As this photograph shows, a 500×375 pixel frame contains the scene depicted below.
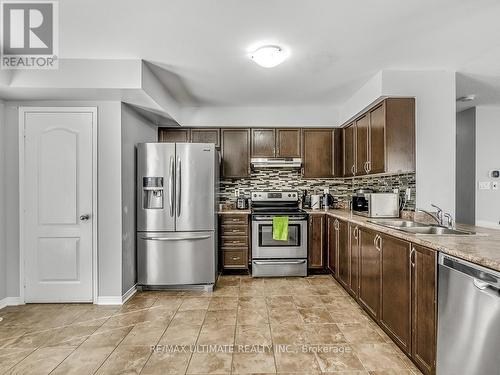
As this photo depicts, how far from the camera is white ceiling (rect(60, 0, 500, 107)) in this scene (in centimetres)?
192

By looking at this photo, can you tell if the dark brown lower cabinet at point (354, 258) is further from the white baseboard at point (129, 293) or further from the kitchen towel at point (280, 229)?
the white baseboard at point (129, 293)

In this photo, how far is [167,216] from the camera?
340 cm

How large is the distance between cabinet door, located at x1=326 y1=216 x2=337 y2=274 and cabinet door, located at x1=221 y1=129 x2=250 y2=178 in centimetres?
143

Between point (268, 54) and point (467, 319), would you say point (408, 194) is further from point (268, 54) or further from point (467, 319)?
point (268, 54)

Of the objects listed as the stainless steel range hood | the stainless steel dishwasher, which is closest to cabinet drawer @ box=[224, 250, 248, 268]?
the stainless steel range hood

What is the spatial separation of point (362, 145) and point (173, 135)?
2.74 metres

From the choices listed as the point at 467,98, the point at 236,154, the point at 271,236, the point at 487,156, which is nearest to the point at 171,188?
the point at 236,154

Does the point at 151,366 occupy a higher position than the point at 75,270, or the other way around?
the point at 75,270

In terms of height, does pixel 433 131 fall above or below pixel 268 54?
below

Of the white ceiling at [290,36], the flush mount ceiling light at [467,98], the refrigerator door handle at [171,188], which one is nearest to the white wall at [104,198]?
the refrigerator door handle at [171,188]

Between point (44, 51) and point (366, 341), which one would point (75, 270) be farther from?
point (366, 341)

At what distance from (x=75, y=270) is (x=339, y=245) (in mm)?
3047

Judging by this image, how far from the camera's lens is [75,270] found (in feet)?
10.0

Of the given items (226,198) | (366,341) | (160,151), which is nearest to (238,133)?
(226,198)
